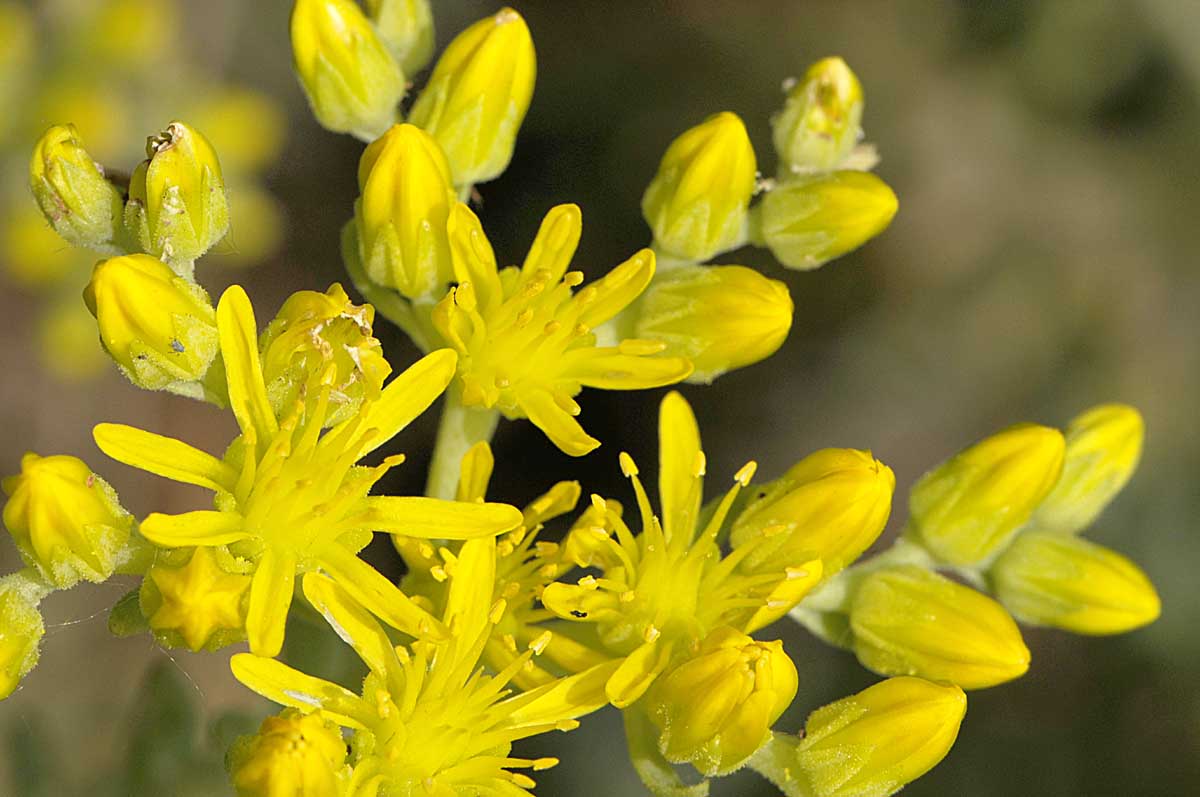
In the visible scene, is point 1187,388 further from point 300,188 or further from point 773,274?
point 300,188

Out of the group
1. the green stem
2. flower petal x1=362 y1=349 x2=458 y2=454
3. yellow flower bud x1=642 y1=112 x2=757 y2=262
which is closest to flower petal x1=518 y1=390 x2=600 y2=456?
the green stem

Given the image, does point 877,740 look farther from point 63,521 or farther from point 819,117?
point 63,521

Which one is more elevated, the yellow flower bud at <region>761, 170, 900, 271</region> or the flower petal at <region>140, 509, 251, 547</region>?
the yellow flower bud at <region>761, 170, 900, 271</region>

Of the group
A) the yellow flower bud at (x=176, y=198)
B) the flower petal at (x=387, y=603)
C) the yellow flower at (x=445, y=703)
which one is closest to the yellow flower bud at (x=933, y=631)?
the yellow flower at (x=445, y=703)

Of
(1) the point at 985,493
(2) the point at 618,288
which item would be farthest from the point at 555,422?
(1) the point at 985,493

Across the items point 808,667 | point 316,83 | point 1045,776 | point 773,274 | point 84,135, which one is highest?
point 316,83

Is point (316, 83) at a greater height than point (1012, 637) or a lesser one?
greater

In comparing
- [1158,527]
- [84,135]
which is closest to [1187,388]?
[1158,527]

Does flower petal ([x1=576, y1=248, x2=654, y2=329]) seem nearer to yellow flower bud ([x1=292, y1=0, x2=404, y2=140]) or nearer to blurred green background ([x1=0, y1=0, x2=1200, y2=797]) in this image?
yellow flower bud ([x1=292, y1=0, x2=404, y2=140])
